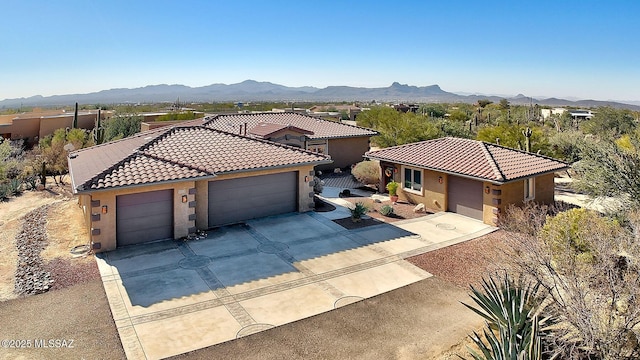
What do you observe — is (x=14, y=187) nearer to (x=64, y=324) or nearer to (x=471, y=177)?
(x=64, y=324)

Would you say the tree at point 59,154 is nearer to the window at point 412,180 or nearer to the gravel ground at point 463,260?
the window at point 412,180

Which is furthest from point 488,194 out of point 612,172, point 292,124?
point 292,124

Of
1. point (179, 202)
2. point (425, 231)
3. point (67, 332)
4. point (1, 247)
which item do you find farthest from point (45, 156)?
point (425, 231)

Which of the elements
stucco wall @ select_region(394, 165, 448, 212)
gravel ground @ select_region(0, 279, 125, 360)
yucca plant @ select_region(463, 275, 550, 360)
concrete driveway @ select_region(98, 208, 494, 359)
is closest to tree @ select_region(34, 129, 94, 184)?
concrete driveway @ select_region(98, 208, 494, 359)

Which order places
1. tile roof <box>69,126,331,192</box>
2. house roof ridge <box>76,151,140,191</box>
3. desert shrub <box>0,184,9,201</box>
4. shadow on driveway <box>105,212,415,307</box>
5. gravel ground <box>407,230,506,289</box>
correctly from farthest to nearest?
desert shrub <box>0,184,9,201</box>, tile roof <box>69,126,331,192</box>, house roof ridge <box>76,151,140,191</box>, gravel ground <box>407,230,506,289</box>, shadow on driveway <box>105,212,415,307</box>

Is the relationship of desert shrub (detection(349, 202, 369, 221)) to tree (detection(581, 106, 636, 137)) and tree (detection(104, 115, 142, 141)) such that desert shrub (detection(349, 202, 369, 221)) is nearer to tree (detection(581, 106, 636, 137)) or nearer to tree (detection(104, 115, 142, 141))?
tree (detection(104, 115, 142, 141))

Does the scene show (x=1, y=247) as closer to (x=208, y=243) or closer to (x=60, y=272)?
(x=60, y=272)
